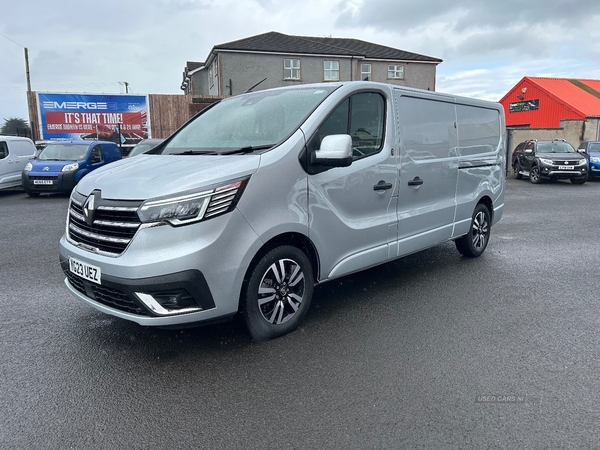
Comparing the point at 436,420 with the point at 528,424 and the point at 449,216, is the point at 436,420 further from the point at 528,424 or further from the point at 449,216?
the point at 449,216

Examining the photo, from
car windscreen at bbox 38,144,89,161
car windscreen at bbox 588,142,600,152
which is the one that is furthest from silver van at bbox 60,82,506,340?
car windscreen at bbox 588,142,600,152

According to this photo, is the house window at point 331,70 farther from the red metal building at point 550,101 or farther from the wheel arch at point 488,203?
the wheel arch at point 488,203

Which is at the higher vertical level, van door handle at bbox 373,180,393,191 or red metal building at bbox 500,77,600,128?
red metal building at bbox 500,77,600,128

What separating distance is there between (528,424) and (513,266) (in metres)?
3.65

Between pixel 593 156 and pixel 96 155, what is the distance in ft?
61.4

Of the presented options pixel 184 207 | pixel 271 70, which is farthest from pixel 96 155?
pixel 271 70

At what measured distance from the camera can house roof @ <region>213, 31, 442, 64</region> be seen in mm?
34000

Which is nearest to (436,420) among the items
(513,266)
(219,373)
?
(219,373)

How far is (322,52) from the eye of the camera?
34.6 meters

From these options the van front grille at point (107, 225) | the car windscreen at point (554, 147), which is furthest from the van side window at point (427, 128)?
the car windscreen at point (554, 147)

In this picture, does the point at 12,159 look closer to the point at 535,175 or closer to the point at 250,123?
the point at 250,123

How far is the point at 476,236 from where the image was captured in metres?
6.32

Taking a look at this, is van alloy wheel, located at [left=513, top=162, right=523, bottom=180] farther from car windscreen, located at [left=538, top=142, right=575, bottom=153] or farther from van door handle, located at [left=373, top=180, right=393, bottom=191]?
van door handle, located at [left=373, top=180, right=393, bottom=191]

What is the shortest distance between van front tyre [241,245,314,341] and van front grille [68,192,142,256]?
89cm
